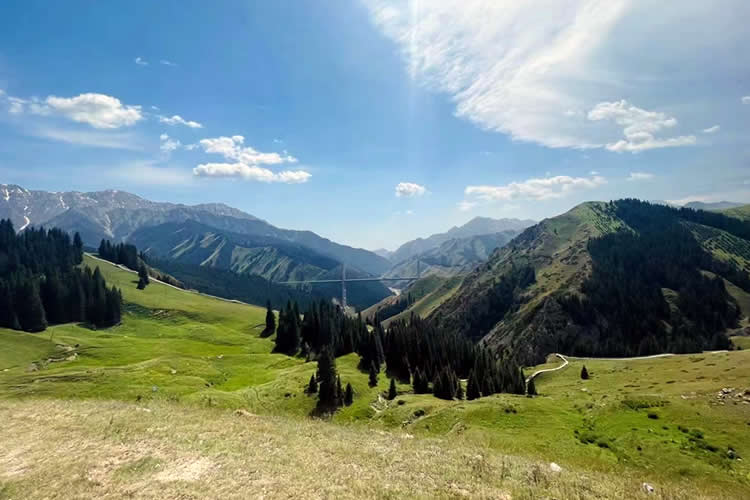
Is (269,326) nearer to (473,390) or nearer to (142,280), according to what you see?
(142,280)

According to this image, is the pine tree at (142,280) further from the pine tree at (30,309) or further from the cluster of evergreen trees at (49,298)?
the pine tree at (30,309)

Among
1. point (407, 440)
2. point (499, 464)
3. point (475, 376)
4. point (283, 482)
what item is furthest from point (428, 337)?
point (283, 482)

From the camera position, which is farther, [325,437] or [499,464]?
[325,437]

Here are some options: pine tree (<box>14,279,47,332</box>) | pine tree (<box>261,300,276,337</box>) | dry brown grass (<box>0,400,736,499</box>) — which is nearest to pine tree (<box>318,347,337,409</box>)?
dry brown grass (<box>0,400,736,499</box>)

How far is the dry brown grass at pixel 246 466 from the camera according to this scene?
17906mm

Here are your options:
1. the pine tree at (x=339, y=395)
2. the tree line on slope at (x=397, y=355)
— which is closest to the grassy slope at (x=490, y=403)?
the pine tree at (x=339, y=395)

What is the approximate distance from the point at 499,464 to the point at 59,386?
64.0 metres

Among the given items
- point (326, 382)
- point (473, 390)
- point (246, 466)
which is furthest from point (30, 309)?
point (246, 466)

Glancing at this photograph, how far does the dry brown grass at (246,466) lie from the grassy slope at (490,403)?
0.85m

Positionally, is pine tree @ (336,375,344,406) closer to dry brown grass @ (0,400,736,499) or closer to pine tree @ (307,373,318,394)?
pine tree @ (307,373,318,394)

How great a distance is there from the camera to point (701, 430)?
44.9m

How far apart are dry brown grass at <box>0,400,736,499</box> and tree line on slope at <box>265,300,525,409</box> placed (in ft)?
135

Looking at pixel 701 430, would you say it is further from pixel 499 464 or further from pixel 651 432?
pixel 499 464

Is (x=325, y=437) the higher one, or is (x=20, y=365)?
(x=325, y=437)
